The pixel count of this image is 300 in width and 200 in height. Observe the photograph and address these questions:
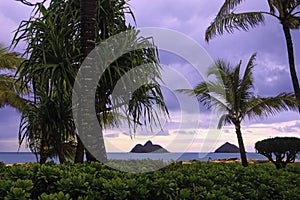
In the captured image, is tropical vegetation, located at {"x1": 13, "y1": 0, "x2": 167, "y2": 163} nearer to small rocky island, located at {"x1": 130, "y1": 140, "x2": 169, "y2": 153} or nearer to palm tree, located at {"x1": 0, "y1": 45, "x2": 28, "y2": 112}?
small rocky island, located at {"x1": 130, "y1": 140, "x2": 169, "y2": 153}

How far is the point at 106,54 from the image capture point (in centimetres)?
482

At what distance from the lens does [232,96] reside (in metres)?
13.9

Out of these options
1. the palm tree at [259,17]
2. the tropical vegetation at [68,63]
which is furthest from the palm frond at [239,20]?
the tropical vegetation at [68,63]

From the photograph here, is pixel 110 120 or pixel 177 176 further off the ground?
pixel 110 120

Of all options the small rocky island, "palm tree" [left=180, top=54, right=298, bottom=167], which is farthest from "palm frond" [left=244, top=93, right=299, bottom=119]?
the small rocky island

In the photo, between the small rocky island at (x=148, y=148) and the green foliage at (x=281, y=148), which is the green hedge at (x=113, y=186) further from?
the green foliage at (x=281, y=148)

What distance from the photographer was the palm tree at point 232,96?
13.7 metres

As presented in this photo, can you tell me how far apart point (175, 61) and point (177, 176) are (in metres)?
2.99

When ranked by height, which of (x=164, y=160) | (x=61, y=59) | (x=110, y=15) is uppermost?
(x=110, y=15)

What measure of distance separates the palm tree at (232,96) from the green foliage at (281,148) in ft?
6.46

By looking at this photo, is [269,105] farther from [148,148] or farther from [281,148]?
[148,148]

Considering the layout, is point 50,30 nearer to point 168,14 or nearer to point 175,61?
→ point 175,61

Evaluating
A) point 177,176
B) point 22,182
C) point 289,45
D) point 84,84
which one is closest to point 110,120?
point 84,84

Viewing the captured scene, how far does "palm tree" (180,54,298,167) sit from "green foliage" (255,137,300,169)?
1.97 metres
